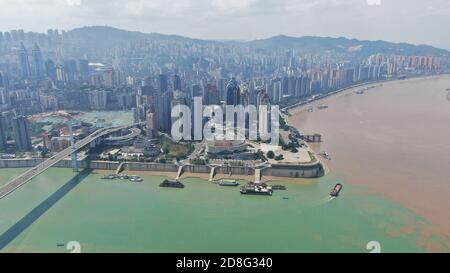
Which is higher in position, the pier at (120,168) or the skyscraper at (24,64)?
the skyscraper at (24,64)

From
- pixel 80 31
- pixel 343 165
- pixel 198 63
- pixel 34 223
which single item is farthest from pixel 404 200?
pixel 80 31

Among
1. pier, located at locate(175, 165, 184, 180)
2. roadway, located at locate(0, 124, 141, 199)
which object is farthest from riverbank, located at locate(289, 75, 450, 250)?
roadway, located at locate(0, 124, 141, 199)

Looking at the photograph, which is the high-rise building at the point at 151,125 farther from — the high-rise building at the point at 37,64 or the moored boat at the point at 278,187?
the high-rise building at the point at 37,64

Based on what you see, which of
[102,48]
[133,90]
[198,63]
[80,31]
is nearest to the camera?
[133,90]

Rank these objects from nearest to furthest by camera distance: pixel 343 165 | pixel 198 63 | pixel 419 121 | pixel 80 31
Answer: pixel 343 165 < pixel 419 121 < pixel 198 63 < pixel 80 31

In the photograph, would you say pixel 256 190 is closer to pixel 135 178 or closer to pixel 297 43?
pixel 135 178

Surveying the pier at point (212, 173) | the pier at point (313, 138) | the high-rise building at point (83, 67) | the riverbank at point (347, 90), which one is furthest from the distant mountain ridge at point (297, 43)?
the pier at point (212, 173)

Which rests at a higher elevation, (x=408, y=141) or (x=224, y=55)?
(x=224, y=55)

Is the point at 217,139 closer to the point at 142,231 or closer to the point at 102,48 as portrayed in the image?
the point at 142,231
